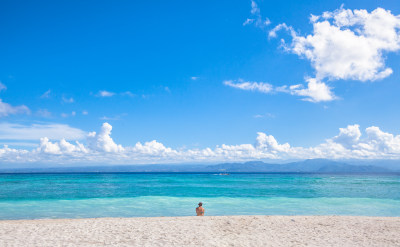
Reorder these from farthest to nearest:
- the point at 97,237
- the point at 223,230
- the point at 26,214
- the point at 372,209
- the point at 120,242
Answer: the point at 372,209, the point at 26,214, the point at 223,230, the point at 97,237, the point at 120,242

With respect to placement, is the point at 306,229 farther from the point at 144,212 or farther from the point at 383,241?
the point at 144,212

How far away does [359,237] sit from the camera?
35.1ft

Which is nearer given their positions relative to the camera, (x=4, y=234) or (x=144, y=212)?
(x=4, y=234)

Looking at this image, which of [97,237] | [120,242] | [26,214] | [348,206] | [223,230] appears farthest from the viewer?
[348,206]

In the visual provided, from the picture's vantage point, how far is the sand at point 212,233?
953 cm

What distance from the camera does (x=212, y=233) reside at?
35.9ft

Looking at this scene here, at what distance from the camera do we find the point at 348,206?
21.8 metres

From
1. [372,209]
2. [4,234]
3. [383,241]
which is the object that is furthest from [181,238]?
[372,209]

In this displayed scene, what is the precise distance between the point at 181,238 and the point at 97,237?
3.12 meters

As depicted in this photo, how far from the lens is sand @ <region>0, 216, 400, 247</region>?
31.3 feet

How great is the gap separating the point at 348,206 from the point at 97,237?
19.9 metres

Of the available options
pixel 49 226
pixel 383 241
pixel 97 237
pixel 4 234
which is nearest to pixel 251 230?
pixel 383 241

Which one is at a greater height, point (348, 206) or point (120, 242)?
point (120, 242)

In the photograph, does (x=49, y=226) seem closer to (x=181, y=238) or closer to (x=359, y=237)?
(x=181, y=238)
